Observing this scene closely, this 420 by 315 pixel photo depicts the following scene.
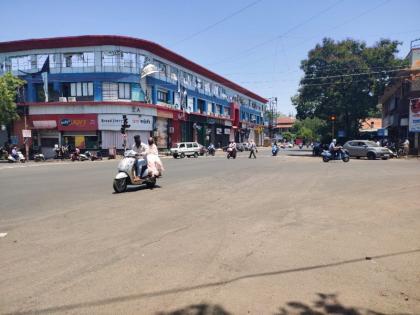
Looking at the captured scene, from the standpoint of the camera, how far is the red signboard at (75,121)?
3741cm

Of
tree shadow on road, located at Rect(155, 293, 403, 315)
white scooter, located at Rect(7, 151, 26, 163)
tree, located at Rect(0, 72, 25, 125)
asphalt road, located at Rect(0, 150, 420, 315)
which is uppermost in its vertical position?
tree, located at Rect(0, 72, 25, 125)

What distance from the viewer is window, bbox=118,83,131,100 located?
38500 mm

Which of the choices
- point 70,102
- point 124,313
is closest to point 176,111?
point 70,102

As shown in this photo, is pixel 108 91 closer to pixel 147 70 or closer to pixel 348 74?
pixel 147 70

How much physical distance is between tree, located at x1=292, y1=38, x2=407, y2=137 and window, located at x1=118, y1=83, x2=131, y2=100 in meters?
19.5

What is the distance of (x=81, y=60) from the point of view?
38156 mm

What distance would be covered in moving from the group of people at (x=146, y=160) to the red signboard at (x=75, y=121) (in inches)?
1066

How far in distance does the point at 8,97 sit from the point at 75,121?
625cm

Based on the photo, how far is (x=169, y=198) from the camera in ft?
33.1

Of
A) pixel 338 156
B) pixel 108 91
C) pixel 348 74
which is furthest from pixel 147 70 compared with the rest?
pixel 338 156

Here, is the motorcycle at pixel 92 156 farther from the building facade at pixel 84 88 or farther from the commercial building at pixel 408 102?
the commercial building at pixel 408 102

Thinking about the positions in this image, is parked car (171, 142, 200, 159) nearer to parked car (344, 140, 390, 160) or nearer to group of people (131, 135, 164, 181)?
parked car (344, 140, 390, 160)

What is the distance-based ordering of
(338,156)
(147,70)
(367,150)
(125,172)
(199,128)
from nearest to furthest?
1. (125,172)
2. (338,156)
3. (367,150)
4. (147,70)
5. (199,128)

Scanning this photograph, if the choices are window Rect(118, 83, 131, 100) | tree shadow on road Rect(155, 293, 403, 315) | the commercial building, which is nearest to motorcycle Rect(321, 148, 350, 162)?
the commercial building
